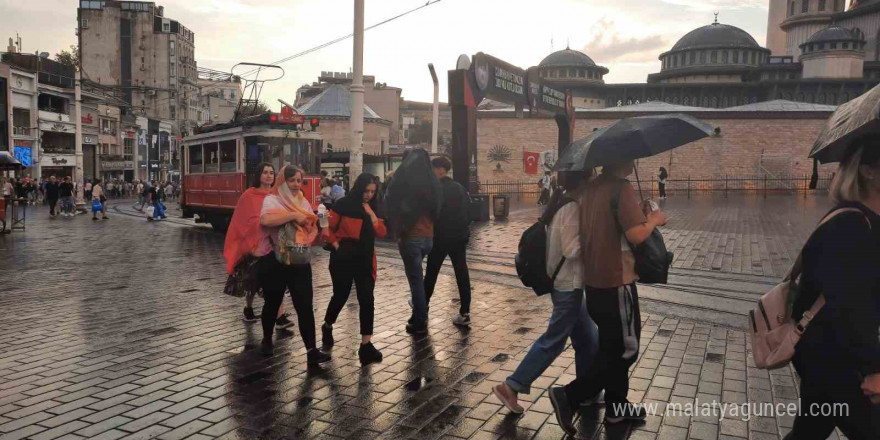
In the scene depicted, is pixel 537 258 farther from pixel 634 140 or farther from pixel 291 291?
pixel 291 291

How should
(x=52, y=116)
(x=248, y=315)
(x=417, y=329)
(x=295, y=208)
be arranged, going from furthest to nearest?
(x=52, y=116) → (x=248, y=315) → (x=417, y=329) → (x=295, y=208)

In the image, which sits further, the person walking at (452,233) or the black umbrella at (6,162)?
the black umbrella at (6,162)

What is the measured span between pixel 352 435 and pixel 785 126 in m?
47.2

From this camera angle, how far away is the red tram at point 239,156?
16.3 m

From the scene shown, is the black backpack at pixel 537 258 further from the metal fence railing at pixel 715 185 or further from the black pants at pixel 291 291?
the metal fence railing at pixel 715 185

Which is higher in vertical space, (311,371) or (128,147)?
(128,147)

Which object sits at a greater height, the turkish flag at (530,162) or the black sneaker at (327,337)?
the turkish flag at (530,162)

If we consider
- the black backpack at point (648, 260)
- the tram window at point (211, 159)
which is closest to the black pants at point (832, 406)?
the black backpack at point (648, 260)

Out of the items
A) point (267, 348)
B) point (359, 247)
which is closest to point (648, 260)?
point (359, 247)

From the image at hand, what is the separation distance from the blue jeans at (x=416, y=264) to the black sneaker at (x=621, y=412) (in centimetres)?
248

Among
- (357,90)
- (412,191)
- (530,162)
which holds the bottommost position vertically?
(412,191)

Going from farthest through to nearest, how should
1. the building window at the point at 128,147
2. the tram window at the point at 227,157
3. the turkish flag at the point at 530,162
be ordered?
the building window at the point at 128,147 < the turkish flag at the point at 530,162 < the tram window at the point at 227,157

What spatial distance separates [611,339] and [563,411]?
1.76ft

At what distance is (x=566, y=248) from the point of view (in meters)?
3.91
